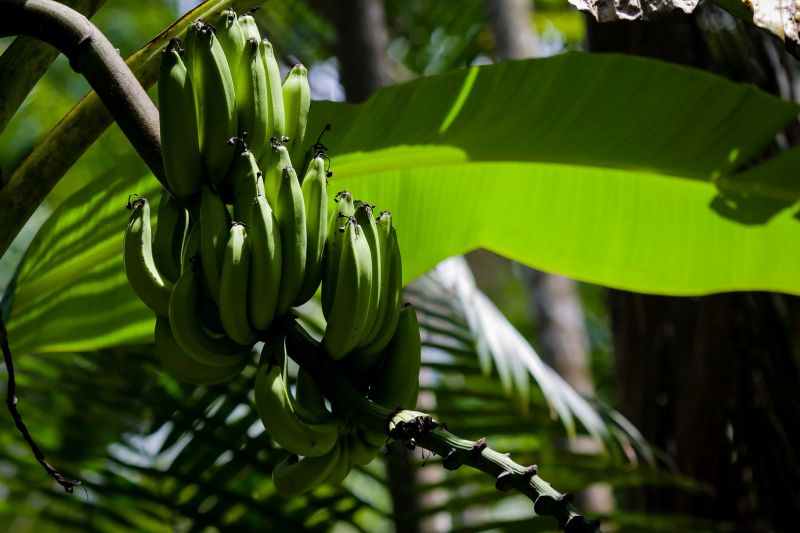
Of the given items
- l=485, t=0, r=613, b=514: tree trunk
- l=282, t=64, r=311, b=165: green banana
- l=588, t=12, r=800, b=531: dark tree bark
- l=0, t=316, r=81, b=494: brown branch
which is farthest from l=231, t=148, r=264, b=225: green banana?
l=485, t=0, r=613, b=514: tree trunk

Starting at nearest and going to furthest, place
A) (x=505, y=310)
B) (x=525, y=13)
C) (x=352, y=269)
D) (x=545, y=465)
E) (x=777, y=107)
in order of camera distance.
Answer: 1. (x=352, y=269)
2. (x=777, y=107)
3. (x=545, y=465)
4. (x=525, y=13)
5. (x=505, y=310)

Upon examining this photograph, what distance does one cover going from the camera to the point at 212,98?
2.62ft

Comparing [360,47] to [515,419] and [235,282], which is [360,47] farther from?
[235,282]

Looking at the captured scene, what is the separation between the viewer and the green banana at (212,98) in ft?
2.60

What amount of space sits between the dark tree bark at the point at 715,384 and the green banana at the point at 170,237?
137 centimetres

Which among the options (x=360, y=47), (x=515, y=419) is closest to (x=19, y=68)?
(x=515, y=419)

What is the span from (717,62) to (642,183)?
1.98 feet

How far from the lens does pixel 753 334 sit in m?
1.92

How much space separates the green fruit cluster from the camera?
29.3 inches

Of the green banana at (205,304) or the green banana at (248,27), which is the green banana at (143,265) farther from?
the green banana at (248,27)

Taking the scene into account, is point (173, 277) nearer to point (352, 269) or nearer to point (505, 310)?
point (352, 269)

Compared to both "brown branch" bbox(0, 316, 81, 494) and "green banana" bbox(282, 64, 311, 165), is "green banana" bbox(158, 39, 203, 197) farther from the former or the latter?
"brown branch" bbox(0, 316, 81, 494)

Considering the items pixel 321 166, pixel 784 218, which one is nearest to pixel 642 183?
pixel 784 218

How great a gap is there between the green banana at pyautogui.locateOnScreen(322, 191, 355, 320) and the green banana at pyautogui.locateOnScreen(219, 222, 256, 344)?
0.07 metres
